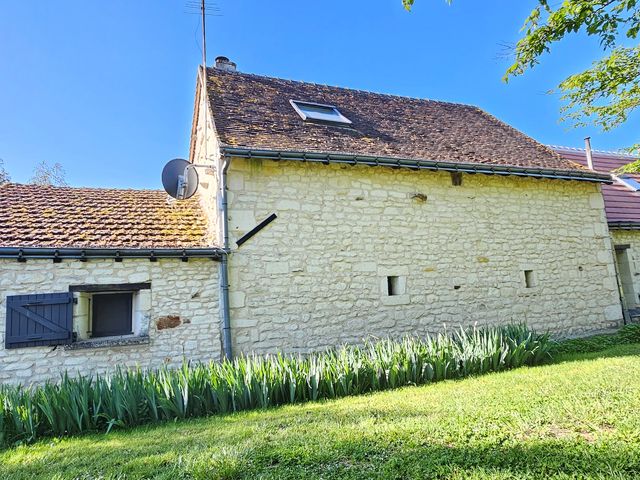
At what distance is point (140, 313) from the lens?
5.75 metres

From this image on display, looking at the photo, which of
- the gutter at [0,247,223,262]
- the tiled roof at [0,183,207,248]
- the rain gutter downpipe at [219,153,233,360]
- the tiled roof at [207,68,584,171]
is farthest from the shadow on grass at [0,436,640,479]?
the tiled roof at [207,68,584,171]

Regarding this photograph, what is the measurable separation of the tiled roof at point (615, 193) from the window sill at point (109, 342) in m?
10.6

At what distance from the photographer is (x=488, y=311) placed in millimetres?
7668

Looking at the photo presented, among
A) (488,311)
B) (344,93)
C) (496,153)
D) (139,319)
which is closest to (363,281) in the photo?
(488,311)

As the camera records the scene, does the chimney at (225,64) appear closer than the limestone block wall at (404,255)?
No

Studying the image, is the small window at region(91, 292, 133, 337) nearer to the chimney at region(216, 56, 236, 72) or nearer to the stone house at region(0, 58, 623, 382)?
the stone house at region(0, 58, 623, 382)

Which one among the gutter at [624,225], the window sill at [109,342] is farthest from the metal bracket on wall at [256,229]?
the gutter at [624,225]

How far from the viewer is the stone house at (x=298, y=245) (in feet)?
18.3

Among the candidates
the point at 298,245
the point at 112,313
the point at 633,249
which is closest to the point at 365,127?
the point at 298,245

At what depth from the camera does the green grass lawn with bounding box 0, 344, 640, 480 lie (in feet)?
A: 8.25

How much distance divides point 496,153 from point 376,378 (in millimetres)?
6105

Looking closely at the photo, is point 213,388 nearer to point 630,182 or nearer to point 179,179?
point 179,179

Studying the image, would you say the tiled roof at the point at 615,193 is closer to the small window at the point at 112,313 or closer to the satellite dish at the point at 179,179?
the satellite dish at the point at 179,179

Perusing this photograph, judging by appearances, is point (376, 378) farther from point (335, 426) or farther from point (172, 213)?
point (172, 213)
